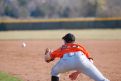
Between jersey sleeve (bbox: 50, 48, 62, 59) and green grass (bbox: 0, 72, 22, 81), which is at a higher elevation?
jersey sleeve (bbox: 50, 48, 62, 59)

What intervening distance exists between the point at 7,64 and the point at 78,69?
7.50 meters

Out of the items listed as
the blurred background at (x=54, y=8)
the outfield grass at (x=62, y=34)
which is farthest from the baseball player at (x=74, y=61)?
the blurred background at (x=54, y=8)

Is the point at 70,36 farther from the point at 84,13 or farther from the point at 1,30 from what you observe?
the point at 84,13

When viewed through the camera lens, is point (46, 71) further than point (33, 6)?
No

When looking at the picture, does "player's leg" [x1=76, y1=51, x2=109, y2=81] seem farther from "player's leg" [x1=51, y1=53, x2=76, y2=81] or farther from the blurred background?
the blurred background

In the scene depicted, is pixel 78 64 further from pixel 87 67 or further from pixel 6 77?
pixel 6 77

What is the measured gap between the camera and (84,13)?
87.2 meters

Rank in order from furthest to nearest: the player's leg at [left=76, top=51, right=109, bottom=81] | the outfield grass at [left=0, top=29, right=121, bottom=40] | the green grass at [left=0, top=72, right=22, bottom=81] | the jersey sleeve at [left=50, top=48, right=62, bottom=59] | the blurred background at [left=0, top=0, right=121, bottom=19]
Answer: the blurred background at [left=0, top=0, right=121, bottom=19] < the outfield grass at [left=0, top=29, right=121, bottom=40] < the green grass at [left=0, top=72, right=22, bottom=81] < the jersey sleeve at [left=50, top=48, right=62, bottom=59] < the player's leg at [left=76, top=51, right=109, bottom=81]

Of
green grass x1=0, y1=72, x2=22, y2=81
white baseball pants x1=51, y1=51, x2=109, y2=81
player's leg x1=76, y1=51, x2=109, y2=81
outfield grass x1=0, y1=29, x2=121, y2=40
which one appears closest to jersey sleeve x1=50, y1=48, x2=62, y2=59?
white baseball pants x1=51, y1=51, x2=109, y2=81

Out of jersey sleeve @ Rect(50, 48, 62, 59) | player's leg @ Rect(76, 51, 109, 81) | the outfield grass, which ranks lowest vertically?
player's leg @ Rect(76, 51, 109, 81)

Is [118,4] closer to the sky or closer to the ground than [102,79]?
closer to the sky

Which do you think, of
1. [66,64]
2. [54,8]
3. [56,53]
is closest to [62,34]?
[56,53]

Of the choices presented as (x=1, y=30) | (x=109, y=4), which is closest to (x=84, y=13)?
(x=109, y=4)

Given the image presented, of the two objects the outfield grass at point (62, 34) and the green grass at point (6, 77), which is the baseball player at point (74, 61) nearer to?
the green grass at point (6, 77)
